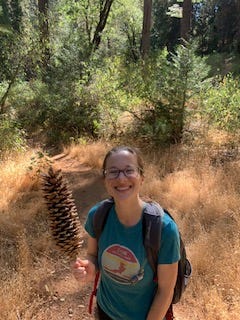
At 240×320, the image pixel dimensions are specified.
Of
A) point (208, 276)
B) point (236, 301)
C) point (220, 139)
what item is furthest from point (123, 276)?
point (220, 139)

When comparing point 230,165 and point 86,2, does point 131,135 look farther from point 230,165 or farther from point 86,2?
point 86,2

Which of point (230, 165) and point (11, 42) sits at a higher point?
point (11, 42)

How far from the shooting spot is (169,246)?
1.71 metres

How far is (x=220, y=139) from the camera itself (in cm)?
778

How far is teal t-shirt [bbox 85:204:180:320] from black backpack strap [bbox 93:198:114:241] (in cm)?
2

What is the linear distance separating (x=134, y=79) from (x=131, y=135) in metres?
1.24

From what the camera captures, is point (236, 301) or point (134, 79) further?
point (134, 79)

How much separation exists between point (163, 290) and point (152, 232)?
0.92 feet

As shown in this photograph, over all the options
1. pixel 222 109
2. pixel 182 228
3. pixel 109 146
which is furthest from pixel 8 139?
pixel 182 228

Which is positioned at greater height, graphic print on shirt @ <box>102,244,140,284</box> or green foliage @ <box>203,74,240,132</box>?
graphic print on shirt @ <box>102,244,140,284</box>

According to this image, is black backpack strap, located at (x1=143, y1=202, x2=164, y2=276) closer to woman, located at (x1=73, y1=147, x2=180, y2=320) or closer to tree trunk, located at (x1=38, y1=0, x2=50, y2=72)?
woman, located at (x1=73, y1=147, x2=180, y2=320)

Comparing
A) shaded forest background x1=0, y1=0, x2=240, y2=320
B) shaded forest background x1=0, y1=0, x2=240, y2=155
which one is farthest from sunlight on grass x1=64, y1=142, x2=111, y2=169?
shaded forest background x1=0, y1=0, x2=240, y2=155

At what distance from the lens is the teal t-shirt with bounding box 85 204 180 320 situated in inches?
68.2

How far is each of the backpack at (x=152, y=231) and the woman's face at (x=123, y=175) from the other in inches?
4.8
